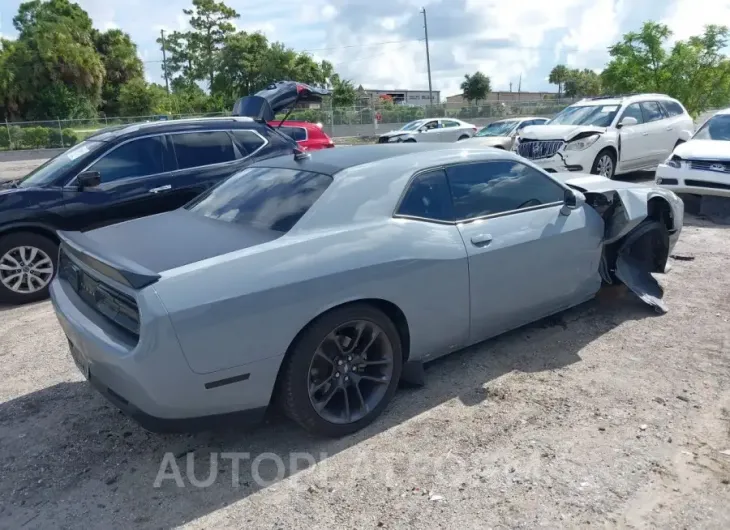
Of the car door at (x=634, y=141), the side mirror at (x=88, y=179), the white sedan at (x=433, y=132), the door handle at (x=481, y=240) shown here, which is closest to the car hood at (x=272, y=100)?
the side mirror at (x=88, y=179)

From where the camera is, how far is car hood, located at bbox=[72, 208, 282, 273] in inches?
124

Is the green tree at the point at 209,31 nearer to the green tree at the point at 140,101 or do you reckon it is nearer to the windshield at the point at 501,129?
the green tree at the point at 140,101

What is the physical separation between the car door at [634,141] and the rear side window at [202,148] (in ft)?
24.0

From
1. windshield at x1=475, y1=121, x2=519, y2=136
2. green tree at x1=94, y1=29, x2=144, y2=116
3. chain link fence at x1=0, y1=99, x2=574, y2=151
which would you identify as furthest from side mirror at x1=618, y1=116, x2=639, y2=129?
green tree at x1=94, y1=29, x2=144, y2=116

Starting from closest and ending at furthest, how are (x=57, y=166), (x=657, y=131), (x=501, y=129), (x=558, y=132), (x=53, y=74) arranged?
(x=57, y=166) < (x=558, y=132) < (x=657, y=131) < (x=501, y=129) < (x=53, y=74)

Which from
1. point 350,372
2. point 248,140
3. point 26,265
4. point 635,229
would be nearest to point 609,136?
point 635,229

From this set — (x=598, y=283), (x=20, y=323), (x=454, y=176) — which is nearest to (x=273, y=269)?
(x=454, y=176)

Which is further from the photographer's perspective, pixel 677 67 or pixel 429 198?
pixel 677 67

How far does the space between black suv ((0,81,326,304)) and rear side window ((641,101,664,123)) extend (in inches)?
312

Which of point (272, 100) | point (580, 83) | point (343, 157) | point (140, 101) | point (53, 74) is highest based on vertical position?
point (53, 74)

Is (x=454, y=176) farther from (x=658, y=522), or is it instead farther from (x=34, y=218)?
(x=34, y=218)

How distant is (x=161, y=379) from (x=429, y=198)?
196cm

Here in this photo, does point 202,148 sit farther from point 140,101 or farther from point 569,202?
point 140,101

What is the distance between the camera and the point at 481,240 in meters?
3.92
